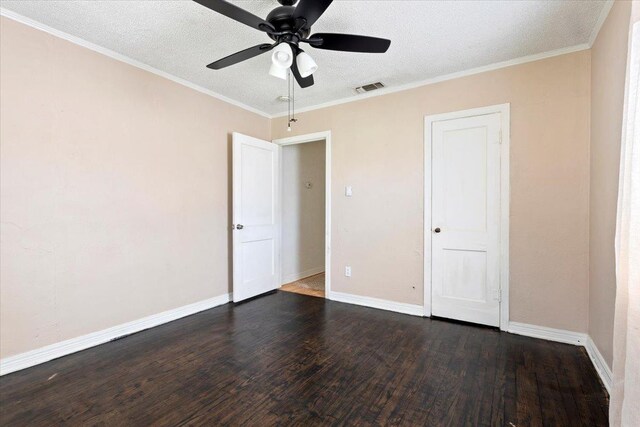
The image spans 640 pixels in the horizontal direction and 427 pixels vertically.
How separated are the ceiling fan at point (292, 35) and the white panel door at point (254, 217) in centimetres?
174

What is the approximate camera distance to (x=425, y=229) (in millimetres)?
3240

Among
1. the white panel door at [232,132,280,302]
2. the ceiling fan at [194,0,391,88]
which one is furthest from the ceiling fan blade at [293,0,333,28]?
the white panel door at [232,132,280,302]

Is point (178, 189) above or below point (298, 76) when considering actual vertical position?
below

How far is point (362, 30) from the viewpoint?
233 centimetres

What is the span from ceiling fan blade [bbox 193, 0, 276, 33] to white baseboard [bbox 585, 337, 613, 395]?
291 cm

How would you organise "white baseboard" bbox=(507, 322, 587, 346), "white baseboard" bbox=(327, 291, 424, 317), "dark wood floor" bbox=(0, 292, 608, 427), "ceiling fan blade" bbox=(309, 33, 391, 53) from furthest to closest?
"white baseboard" bbox=(327, 291, 424, 317) → "white baseboard" bbox=(507, 322, 587, 346) → "ceiling fan blade" bbox=(309, 33, 391, 53) → "dark wood floor" bbox=(0, 292, 608, 427)

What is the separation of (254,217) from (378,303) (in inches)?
74.4

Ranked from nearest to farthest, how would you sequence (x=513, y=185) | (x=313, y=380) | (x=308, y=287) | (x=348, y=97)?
(x=313, y=380), (x=513, y=185), (x=348, y=97), (x=308, y=287)

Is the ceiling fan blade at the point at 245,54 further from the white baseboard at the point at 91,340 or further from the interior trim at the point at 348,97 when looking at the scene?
the white baseboard at the point at 91,340

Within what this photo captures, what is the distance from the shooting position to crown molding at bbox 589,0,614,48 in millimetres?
1972

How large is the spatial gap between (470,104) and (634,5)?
72.3 inches

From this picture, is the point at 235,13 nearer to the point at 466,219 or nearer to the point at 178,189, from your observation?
the point at 178,189

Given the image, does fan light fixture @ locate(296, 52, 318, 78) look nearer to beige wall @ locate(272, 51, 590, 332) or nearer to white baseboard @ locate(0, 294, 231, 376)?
beige wall @ locate(272, 51, 590, 332)

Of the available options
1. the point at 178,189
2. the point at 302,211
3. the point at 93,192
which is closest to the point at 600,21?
the point at 178,189
